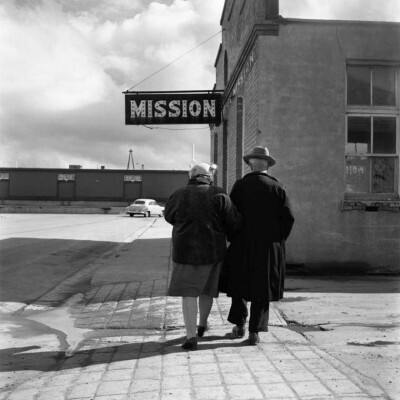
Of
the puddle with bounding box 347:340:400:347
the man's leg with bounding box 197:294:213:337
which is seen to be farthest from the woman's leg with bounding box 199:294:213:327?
the puddle with bounding box 347:340:400:347

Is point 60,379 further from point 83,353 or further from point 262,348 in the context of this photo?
point 262,348

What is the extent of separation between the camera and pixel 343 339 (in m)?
4.97

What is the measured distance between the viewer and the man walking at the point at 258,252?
4812 millimetres

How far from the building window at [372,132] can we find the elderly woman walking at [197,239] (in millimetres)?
4808

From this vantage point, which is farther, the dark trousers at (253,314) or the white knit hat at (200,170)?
the white knit hat at (200,170)

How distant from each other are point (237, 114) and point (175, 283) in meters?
7.42

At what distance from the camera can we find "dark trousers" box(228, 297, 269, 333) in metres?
4.76

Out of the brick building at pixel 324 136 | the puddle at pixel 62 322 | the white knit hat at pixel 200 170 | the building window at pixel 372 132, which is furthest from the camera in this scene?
the building window at pixel 372 132

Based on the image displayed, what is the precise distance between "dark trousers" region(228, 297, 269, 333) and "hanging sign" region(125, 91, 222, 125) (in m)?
7.30

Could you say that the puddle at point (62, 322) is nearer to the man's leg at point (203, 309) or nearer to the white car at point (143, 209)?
the man's leg at point (203, 309)

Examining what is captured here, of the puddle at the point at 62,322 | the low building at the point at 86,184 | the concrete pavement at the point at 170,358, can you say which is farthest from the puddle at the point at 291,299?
the low building at the point at 86,184

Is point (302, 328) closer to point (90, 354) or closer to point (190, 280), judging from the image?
point (190, 280)

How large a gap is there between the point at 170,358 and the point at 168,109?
26.9 feet

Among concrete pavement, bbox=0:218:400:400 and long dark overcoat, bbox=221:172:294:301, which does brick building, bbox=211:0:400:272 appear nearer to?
concrete pavement, bbox=0:218:400:400
